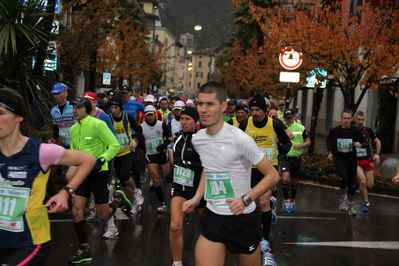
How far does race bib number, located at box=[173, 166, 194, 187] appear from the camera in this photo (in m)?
6.21

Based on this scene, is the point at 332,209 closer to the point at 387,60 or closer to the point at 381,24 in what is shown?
the point at 387,60

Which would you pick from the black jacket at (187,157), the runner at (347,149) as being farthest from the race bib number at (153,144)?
the black jacket at (187,157)

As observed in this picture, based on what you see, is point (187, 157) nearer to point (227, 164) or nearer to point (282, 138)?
point (282, 138)

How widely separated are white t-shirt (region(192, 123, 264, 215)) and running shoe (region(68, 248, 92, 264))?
9.00 feet

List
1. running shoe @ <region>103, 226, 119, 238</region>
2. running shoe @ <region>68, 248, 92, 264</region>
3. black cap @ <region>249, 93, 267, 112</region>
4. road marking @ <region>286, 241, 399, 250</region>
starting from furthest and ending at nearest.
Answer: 1. road marking @ <region>286, 241, 399, 250</region>
2. running shoe @ <region>103, 226, 119, 238</region>
3. black cap @ <region>249, 93, 267, 112</region>
4. running shoe @ <region>68, 248, 92, 264</region>

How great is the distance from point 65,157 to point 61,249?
3.81 m

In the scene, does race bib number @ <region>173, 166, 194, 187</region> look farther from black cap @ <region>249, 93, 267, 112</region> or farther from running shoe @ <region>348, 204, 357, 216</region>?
running shoe @ <region>348, 204, 357, 216</region>

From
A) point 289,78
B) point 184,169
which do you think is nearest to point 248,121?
point 184,169

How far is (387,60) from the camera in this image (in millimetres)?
14289

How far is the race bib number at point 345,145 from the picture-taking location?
10273 millimetres

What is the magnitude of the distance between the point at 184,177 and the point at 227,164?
2014 mm

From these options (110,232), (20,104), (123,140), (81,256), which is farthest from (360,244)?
(20,104)

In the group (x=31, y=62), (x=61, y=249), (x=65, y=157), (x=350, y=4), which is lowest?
(x=61, y=249)

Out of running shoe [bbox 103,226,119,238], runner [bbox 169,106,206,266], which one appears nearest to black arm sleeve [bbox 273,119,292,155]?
runner [bbox 169,106,206,266]
